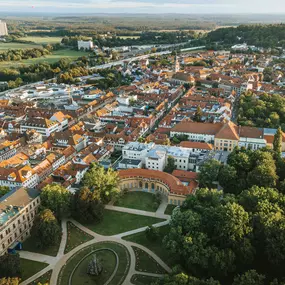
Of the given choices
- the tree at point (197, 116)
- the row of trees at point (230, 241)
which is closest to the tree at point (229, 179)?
the row of trees at point (230, 241)

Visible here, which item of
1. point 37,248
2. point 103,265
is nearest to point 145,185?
point 103,265

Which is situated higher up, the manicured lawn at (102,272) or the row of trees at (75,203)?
the row of trees at (75,203)

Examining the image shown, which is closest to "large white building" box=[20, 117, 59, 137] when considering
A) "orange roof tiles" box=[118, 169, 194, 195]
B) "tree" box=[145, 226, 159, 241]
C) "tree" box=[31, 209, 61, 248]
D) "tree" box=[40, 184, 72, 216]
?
"orange roof tiles" box=[118, 169, 194, 195]

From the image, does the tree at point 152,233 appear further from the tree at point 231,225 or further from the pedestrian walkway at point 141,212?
the tree at point 231,225

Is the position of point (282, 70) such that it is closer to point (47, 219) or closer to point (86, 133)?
point (86, 133)

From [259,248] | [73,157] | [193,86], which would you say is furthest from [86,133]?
[193,86]

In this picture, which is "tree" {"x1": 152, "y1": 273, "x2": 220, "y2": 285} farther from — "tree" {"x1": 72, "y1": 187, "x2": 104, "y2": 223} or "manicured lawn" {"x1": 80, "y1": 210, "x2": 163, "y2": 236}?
"tree" {"x1": 72, "y1": 187, "x2": 104, "y2": 223}
